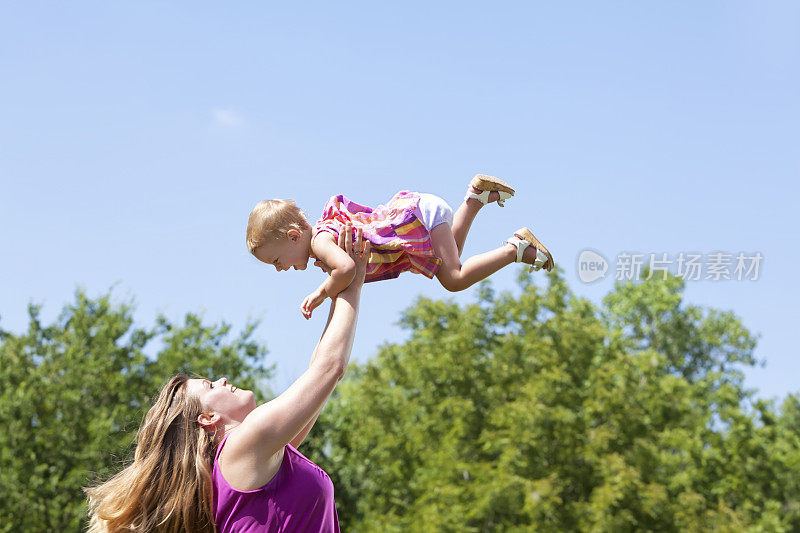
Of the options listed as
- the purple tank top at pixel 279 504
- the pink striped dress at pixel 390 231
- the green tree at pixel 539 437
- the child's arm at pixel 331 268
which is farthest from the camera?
the green tree at pixel 539 437

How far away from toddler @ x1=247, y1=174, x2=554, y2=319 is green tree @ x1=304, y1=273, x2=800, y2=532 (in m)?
17.3

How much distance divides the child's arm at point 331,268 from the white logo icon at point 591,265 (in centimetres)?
343

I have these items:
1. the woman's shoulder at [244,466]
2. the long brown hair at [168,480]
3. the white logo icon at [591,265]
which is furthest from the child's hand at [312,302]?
the white logo icon at [591,265]

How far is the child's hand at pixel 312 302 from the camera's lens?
13.8ft

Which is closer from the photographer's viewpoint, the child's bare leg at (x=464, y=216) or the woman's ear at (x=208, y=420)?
the woman's ear at (x=208, y=420)

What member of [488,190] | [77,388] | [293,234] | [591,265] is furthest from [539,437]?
[293,234]

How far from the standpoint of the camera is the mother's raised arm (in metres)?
3.27

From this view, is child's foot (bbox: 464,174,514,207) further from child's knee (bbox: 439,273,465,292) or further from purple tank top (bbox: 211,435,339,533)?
purple tank top (bbox: 211,435,339,533)

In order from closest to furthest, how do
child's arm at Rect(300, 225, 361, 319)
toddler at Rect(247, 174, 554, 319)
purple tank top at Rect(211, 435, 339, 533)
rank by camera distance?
1. purple tank top at Rect(211, 435, 339, 533)
2. child's arm at Rect(300, 225, 361, 319)
3. toddler at Rect(247, 174, 554, 319)

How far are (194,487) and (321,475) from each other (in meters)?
0.51

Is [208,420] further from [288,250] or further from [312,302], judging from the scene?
[288,250]

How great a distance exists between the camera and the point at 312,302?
13.9 ft

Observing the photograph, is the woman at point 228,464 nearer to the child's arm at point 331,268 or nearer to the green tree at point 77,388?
the child's arm at point 331,268

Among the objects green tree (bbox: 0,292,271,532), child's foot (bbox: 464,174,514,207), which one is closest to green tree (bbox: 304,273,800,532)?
green tree (bbox: 0,292,271,532)
